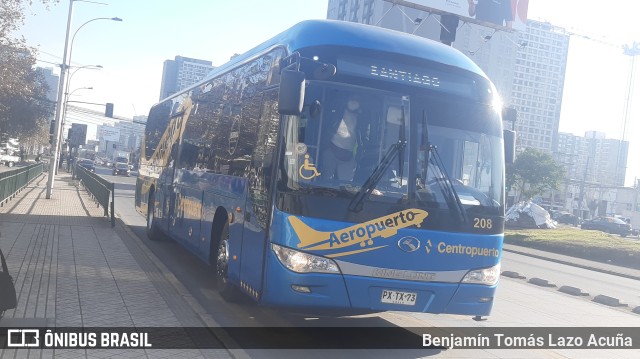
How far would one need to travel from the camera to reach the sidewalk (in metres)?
7.39

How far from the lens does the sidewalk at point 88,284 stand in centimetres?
739

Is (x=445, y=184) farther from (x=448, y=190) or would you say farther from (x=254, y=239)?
(x=254, y=239)

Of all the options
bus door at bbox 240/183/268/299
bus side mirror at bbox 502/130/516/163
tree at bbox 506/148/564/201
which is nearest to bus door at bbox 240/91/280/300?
bus door at bbox 240/183/268/299

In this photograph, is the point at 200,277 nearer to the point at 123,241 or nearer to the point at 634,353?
the point at 123,241

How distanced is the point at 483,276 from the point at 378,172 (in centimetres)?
173

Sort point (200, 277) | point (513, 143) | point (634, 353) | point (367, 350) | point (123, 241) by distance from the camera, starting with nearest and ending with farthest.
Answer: point (367, 350) < point (513, 143) < point (634, 353) < point (200, 277) < point (123, 241)

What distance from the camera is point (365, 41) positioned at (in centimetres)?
770

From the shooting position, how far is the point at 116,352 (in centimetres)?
646

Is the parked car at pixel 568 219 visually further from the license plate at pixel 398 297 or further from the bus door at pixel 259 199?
the license plate at pixel 398 297

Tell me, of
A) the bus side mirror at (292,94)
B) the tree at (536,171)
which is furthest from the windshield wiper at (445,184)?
the tree at (536,171)

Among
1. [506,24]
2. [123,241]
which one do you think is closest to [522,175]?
[506,24]

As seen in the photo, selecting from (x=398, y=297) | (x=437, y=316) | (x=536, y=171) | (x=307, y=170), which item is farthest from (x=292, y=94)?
(x=536, y=171)

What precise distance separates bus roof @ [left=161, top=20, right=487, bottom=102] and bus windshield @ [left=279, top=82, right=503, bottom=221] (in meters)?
0.61

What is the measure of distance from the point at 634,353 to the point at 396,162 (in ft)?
15.7
